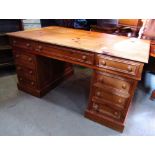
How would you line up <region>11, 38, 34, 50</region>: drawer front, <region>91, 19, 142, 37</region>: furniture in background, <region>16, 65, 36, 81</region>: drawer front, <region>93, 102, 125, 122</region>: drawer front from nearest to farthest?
<region>93, 102, 125, 122</region>: drawer front, <region>11, 38, 34, 50</region>: drawer front, <region>16, 65, 36, 81</region>: drawer front, <region>91, 19, 142, 37</region>: furniture in background

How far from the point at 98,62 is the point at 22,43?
0.99 meters

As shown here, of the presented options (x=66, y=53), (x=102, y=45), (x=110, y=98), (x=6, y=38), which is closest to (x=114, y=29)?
(x=102, y=45)

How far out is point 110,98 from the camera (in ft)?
5.32

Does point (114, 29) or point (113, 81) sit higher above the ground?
point (114, 29)

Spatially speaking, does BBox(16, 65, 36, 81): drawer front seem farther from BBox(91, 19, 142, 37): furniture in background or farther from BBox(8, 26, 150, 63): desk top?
BBox(91, 19, 142, 37): furniture in background

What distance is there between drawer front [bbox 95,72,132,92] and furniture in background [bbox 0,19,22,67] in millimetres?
1822

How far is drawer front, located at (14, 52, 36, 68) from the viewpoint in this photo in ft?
6.45

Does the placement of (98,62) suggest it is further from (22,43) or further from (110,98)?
(22,43)

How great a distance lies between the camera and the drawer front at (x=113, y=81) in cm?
147

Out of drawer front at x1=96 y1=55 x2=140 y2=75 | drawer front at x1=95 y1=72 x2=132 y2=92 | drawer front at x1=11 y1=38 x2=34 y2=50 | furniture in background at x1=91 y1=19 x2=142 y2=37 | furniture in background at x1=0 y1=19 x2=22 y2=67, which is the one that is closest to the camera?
drawer front at x1=96 y1=55 x2=140 y2=75

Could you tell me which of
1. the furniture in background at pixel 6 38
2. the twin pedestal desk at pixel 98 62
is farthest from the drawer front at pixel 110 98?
the furniture in background at pixel 6 38

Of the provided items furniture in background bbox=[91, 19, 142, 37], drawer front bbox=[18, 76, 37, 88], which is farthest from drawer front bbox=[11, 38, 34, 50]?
furniture in background bbox=[91, 19, 142, 37]

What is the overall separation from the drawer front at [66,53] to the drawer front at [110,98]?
33cm
